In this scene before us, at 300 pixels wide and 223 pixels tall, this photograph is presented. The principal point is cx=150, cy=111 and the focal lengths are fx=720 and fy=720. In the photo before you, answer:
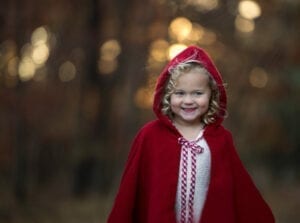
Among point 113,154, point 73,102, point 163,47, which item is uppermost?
point 163,47

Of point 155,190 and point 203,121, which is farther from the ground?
point 203,121

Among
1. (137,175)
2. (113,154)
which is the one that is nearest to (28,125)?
(113,154)

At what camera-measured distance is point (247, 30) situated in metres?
15.9

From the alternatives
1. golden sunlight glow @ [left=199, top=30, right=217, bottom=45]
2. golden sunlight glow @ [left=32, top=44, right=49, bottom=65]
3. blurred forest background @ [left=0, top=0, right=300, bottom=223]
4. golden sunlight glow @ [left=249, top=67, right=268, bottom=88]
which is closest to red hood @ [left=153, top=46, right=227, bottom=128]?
blurred forest background @ [left=0, top=0, right=300, bottom=223]

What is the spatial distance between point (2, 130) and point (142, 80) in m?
3.21

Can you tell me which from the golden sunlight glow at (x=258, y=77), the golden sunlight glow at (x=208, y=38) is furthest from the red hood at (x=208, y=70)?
the golden sunlight glow at (x=258, y=77)

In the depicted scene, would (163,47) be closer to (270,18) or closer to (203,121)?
(270,18)

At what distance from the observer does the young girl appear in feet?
12.6

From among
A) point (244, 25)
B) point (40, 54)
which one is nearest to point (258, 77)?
point (244, 25)

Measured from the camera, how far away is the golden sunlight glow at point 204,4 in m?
15.2

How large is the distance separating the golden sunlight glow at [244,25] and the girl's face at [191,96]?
11929mm

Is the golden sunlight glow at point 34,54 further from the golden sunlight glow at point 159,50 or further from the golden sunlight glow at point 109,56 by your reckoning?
the golden sunlight glow at point 159,50

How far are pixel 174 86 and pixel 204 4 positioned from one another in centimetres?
1165

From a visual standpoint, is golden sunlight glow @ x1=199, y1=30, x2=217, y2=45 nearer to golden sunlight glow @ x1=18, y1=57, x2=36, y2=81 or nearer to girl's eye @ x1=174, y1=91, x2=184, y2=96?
golden sunlight glow @ x1=18, y1=57, x2=36, y2=81
